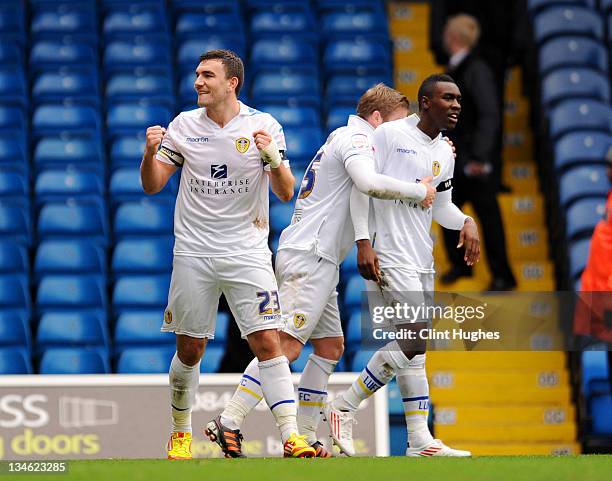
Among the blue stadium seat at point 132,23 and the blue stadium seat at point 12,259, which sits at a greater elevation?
the blue stadium seat at point 132,23

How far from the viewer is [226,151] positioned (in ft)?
23.7

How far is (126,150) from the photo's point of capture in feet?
41.1

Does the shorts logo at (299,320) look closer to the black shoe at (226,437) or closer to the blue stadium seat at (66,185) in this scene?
the black shoe at (226,437)

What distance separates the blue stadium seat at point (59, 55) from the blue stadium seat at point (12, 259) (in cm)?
263

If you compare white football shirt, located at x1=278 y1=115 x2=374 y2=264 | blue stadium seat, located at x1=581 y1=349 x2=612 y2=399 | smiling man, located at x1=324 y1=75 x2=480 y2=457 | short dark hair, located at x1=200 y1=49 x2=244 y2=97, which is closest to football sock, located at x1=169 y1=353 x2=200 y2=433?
white football shirt, located at x1=278 y1=115 x2=374 y2=264

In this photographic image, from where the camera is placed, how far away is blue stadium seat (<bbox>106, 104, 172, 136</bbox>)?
12.9m

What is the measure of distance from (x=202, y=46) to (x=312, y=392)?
640 centimetres

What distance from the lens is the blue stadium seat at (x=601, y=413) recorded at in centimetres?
1028

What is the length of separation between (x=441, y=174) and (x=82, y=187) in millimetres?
5114

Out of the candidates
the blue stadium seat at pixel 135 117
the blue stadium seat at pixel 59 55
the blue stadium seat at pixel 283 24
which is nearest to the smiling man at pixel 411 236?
the blue stadium seat at pixel 135 117

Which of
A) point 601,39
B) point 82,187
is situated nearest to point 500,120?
point 601,39

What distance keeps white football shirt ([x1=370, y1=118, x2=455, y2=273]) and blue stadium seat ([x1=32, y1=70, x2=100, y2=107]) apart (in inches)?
231

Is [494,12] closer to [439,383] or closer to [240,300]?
[439,383]

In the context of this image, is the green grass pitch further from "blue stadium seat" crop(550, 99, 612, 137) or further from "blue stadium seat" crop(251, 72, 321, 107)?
"blue stadium seat" crop(251, 72, 321, 107)
